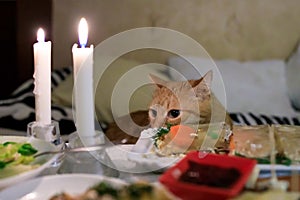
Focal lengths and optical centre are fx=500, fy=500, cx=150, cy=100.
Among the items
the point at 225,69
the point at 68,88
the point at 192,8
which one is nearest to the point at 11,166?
the point at 68,88

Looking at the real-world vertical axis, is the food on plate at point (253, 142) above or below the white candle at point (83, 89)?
below

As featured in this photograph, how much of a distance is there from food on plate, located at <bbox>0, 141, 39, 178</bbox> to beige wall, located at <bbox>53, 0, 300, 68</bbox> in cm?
191

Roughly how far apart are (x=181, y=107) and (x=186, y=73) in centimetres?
126

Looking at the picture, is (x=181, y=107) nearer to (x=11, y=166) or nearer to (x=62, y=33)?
(x=11, y=166)

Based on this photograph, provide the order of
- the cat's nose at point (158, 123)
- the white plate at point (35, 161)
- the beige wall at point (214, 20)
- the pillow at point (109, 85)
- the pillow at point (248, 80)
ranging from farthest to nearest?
1. the beige wall at point (214, 20)
2. the pillow at point (248, 80)
3. the pillow at point (109, 85)
4. the cat's nose at point (158, 123)
5. the white plate at point (35, 161)

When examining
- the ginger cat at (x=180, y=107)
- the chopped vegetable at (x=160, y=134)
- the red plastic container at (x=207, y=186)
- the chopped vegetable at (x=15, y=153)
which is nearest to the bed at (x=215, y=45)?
the ginger cat at (x=180, y=107)

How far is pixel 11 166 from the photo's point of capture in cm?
77

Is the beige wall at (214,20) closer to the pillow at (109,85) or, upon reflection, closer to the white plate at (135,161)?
the pillow at (109,85)

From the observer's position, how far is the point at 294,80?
2416 mm

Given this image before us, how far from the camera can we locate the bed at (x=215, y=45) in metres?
2.32

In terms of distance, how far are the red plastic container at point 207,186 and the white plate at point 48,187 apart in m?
0.12

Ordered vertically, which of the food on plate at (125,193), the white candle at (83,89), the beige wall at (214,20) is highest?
the beige wall at (214,20)

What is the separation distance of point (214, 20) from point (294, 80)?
54 cm

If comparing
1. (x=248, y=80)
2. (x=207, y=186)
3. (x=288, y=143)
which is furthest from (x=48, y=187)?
(x=248, y=80)
